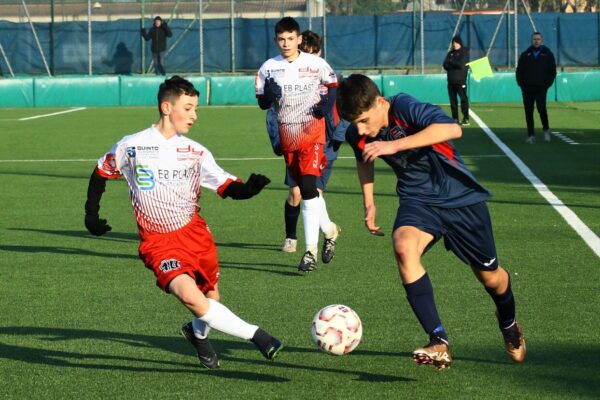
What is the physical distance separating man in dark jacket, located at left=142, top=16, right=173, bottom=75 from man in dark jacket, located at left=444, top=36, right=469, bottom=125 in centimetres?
1590

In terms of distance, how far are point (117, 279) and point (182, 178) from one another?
340 cm

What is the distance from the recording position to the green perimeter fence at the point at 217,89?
38094 millimetres

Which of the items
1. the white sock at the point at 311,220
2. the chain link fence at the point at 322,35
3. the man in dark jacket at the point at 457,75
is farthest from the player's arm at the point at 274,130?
the chain link fence at the point at 322,35

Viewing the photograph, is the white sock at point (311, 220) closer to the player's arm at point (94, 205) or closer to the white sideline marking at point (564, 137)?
the player's arm at point (94, 205)

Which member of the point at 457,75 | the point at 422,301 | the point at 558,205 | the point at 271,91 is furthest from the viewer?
the point at 457,75

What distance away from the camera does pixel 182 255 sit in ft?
22.4

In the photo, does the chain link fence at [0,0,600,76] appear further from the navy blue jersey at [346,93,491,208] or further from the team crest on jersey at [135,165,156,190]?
the navy blue jersey at [346,93,491,208]

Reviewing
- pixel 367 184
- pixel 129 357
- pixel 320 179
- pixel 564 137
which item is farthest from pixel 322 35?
pixel 129 357

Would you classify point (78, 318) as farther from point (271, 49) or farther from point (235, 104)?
point (271, 49)

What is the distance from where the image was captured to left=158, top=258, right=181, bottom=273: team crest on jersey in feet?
22.0

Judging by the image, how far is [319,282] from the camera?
32.4 feet

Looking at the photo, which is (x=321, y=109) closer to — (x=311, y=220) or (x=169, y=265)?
(x=311, y=220)

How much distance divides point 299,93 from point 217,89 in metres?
28.5

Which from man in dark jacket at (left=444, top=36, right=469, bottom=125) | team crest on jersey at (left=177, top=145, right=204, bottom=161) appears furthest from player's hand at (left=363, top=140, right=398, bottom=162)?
man in dark jacket at (left=444, top=36, right=469, bottom=125)
